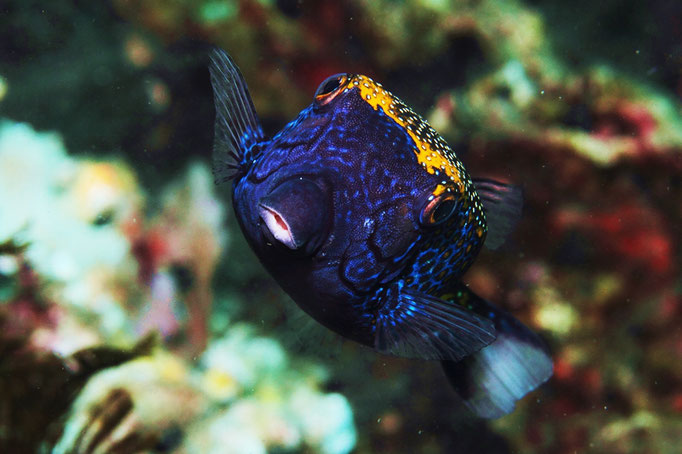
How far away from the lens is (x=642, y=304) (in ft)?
13.4

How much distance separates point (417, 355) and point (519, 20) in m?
4.22

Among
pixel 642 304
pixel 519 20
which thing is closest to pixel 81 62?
pixel 519 20

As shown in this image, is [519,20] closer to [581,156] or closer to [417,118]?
[581,156]

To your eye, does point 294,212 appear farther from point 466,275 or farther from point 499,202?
point 466,275

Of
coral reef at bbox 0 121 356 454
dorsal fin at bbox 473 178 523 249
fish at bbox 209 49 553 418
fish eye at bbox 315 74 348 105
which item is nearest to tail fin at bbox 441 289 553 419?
dorsal fin at bbox 473 178 523 249

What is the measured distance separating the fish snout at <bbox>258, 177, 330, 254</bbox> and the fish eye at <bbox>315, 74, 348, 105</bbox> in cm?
39

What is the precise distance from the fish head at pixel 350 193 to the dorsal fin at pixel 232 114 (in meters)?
0.19

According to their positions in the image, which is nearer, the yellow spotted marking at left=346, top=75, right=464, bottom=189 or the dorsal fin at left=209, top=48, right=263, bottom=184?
the yellow spotted marking at left=346, top=75, right=464, bottom=189

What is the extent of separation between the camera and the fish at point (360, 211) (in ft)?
5.08

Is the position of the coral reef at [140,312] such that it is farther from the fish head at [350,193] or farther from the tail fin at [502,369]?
the tail fin at [502,369]

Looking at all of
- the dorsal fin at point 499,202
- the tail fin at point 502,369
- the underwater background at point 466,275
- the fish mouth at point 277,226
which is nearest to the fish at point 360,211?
the fish mouth at point 277,226

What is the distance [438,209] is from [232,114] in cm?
92

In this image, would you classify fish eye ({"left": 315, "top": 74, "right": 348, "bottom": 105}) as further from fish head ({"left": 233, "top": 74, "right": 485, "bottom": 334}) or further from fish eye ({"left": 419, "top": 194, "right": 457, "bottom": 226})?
fish eye ({"left": 419, "top": 194, "right": 457, "bottom": 226})

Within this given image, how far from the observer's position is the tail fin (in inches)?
93.4
